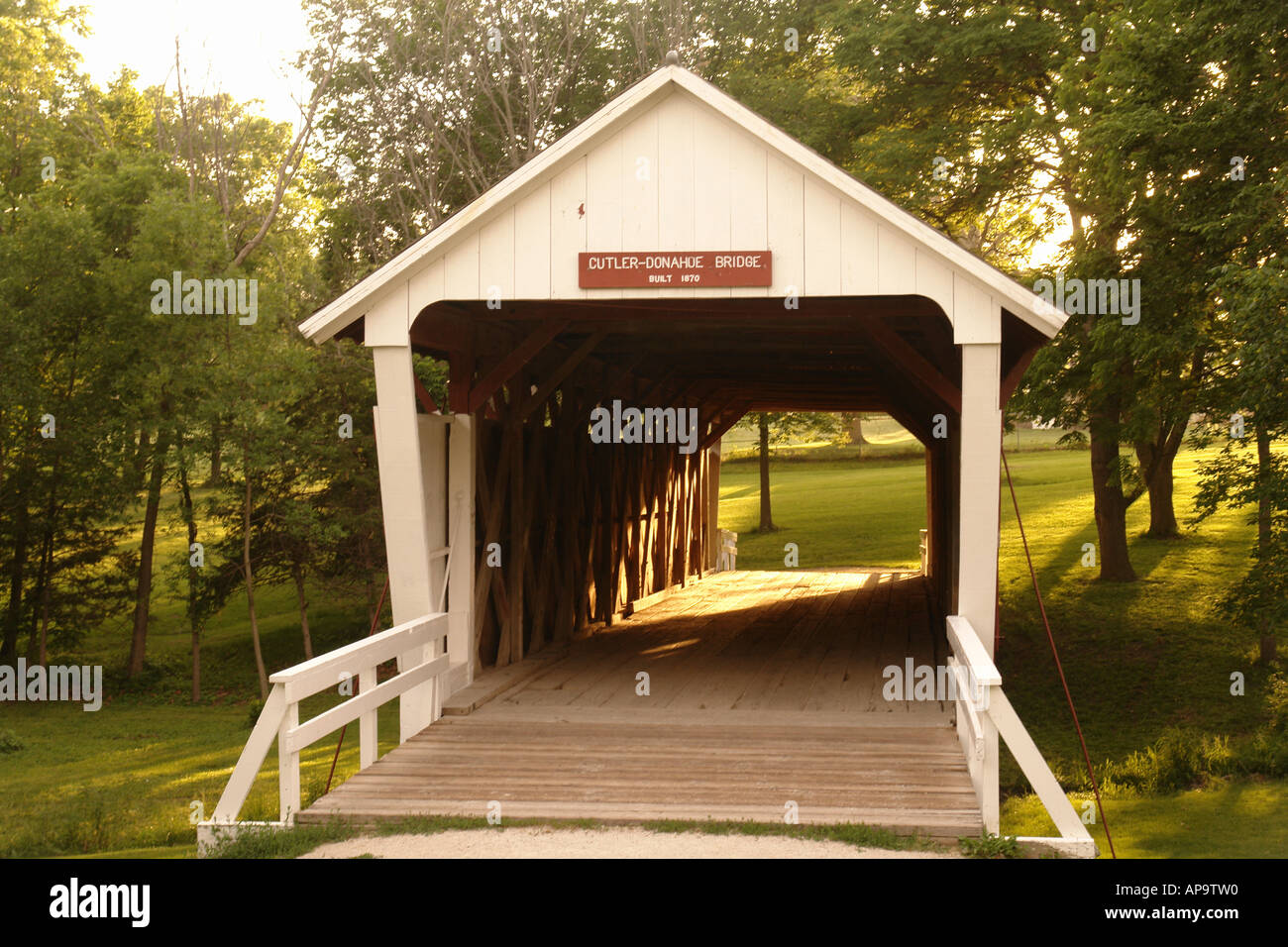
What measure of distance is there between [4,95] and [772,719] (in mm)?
21631

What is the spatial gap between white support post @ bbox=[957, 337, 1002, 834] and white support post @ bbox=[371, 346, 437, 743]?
153 inches

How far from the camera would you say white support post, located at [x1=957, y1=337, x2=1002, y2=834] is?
28.9 ft

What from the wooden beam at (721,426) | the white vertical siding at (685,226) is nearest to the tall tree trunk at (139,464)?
the wooden beam at (721,426)

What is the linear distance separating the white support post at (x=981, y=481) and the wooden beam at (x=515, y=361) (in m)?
3.35

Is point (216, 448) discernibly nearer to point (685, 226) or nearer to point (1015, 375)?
point (685, 226)

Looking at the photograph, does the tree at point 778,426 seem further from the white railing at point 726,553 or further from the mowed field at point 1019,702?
the white railing at point 726,553

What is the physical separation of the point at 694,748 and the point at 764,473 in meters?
26.5

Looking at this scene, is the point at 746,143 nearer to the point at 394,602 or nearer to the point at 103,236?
the point at 394,602

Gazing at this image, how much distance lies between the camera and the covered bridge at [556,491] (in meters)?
7.43

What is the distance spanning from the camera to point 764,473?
34.9 m

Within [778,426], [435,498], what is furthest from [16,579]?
[778,426]

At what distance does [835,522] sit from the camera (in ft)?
123

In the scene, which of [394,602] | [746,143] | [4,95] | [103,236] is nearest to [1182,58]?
[746,143]

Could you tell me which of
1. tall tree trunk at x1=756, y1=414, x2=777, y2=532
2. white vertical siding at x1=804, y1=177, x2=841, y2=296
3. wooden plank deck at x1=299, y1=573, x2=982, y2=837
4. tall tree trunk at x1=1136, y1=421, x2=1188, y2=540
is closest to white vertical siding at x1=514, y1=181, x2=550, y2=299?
white vertical siding at x1=804, y1=177, x2=841, y2=296
